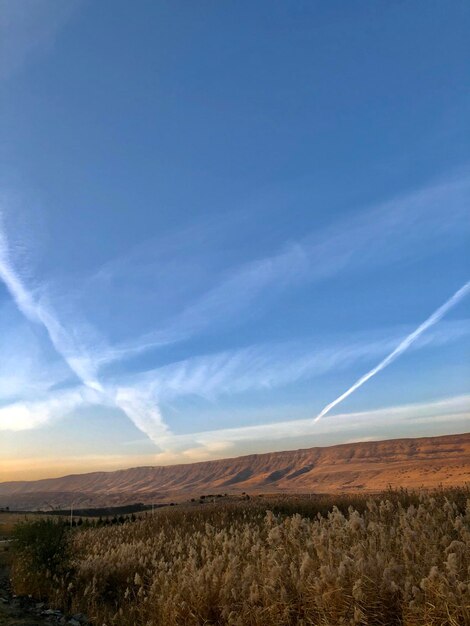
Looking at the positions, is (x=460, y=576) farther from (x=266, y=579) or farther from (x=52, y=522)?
(x=52, y=522)

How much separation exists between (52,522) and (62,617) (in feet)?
13.8

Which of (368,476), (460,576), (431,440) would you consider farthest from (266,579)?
(431,440)

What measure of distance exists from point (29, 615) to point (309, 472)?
435 feet

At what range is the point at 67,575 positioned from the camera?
9.67 m

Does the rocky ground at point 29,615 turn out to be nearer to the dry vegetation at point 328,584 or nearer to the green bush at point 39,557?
the dry vegetation at point 328,584

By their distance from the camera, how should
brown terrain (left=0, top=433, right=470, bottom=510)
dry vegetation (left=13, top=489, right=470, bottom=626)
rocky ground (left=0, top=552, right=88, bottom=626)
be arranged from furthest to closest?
brown terrain (left=0, top=433, right=470, bottom=510), rocky ground (left=0, top=552, right=88, bottom=626), dry vegetation (left=13, top=489, right=470, bottom=626)

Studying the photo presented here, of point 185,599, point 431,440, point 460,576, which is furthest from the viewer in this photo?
point 431,440

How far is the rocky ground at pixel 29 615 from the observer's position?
288 inches

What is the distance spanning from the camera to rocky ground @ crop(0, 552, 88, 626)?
730 cm

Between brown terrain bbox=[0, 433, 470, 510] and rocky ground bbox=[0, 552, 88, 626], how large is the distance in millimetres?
74713

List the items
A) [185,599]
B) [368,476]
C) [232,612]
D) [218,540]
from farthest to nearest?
[368,476], [218,540], [185,599], [232,612]

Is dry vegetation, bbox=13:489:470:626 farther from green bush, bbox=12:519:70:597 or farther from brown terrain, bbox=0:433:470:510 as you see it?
brown terrain, bbox=0:433:470:510

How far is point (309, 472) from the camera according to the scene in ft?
434

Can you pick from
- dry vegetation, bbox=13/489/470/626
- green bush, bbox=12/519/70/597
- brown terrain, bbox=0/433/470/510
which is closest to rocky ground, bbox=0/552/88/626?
dry vegetation, bbox=13/489/470/626
